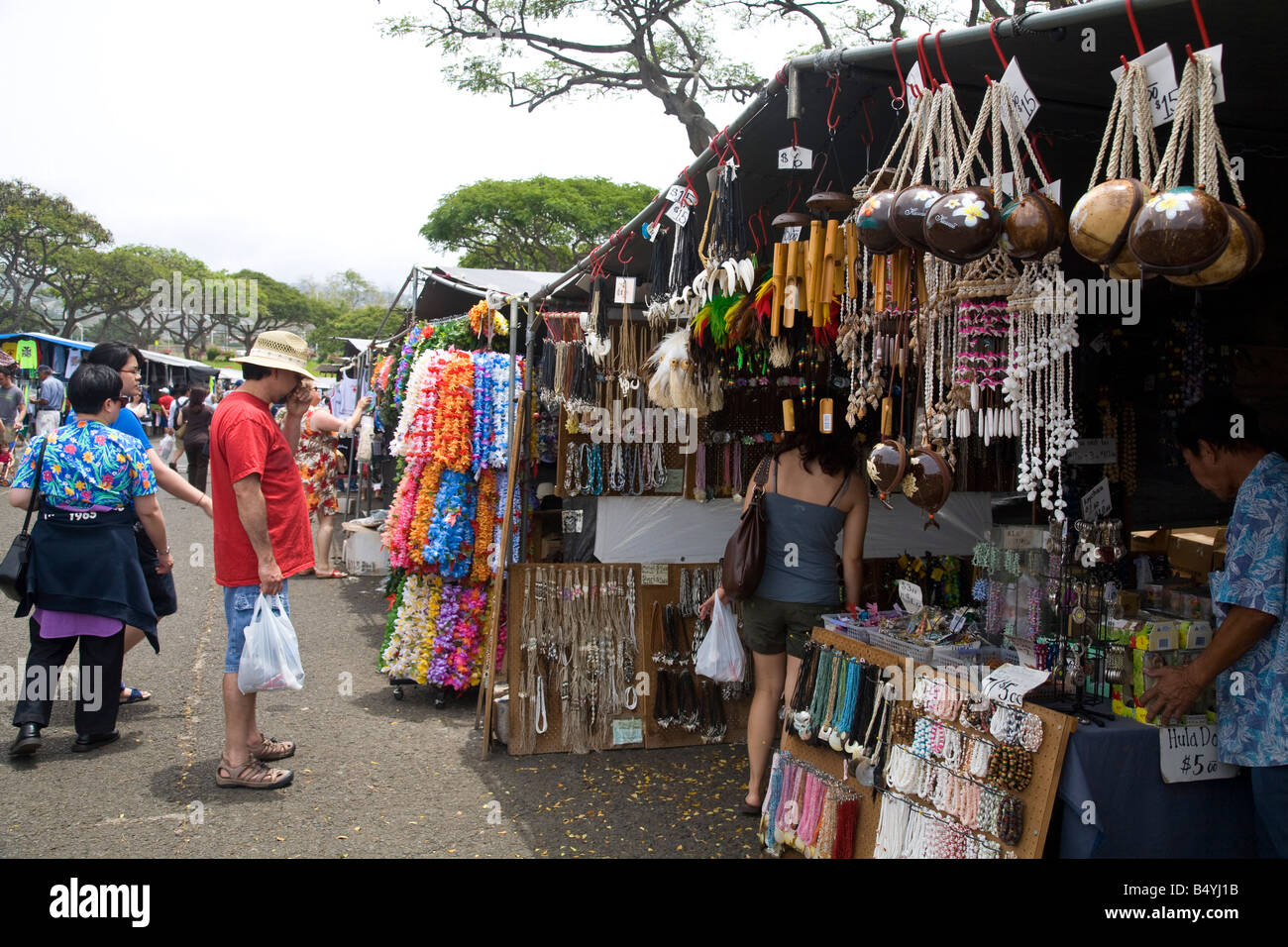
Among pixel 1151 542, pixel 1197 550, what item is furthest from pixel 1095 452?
pixel 1197 550

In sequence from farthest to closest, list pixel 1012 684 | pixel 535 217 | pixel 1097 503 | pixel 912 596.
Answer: pixel 535 217 < pixel 1097 503 < pixel 912 596 < pixel 1012 684

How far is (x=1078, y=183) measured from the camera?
3.52 m

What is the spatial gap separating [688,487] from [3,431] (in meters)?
12.6

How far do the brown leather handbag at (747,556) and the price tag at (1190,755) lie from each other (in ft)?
5.13

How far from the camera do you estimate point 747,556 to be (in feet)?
12.1

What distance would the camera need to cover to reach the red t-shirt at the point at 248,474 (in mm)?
3785

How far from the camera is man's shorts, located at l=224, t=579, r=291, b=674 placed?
3852 millimetres

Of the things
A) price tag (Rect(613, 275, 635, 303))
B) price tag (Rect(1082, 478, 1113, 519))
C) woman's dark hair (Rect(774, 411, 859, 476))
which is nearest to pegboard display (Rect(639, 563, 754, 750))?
woman's dark hair (Rect(774, 411, 859, 476))

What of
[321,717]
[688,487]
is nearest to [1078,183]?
[688,487]

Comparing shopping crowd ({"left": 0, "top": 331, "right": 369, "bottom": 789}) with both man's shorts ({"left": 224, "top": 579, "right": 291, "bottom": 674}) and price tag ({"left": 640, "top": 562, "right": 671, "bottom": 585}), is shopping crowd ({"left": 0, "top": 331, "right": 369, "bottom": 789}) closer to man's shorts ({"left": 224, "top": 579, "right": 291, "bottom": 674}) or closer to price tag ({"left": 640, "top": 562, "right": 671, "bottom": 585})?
man's shorts ({"left": 224, "top": 579, "right": 291, "bottom": 674})

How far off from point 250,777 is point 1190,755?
3.58 m

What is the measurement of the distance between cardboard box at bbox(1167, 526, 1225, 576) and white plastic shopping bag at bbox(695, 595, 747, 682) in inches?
87.2

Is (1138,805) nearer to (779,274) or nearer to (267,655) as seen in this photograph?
(779,274)
